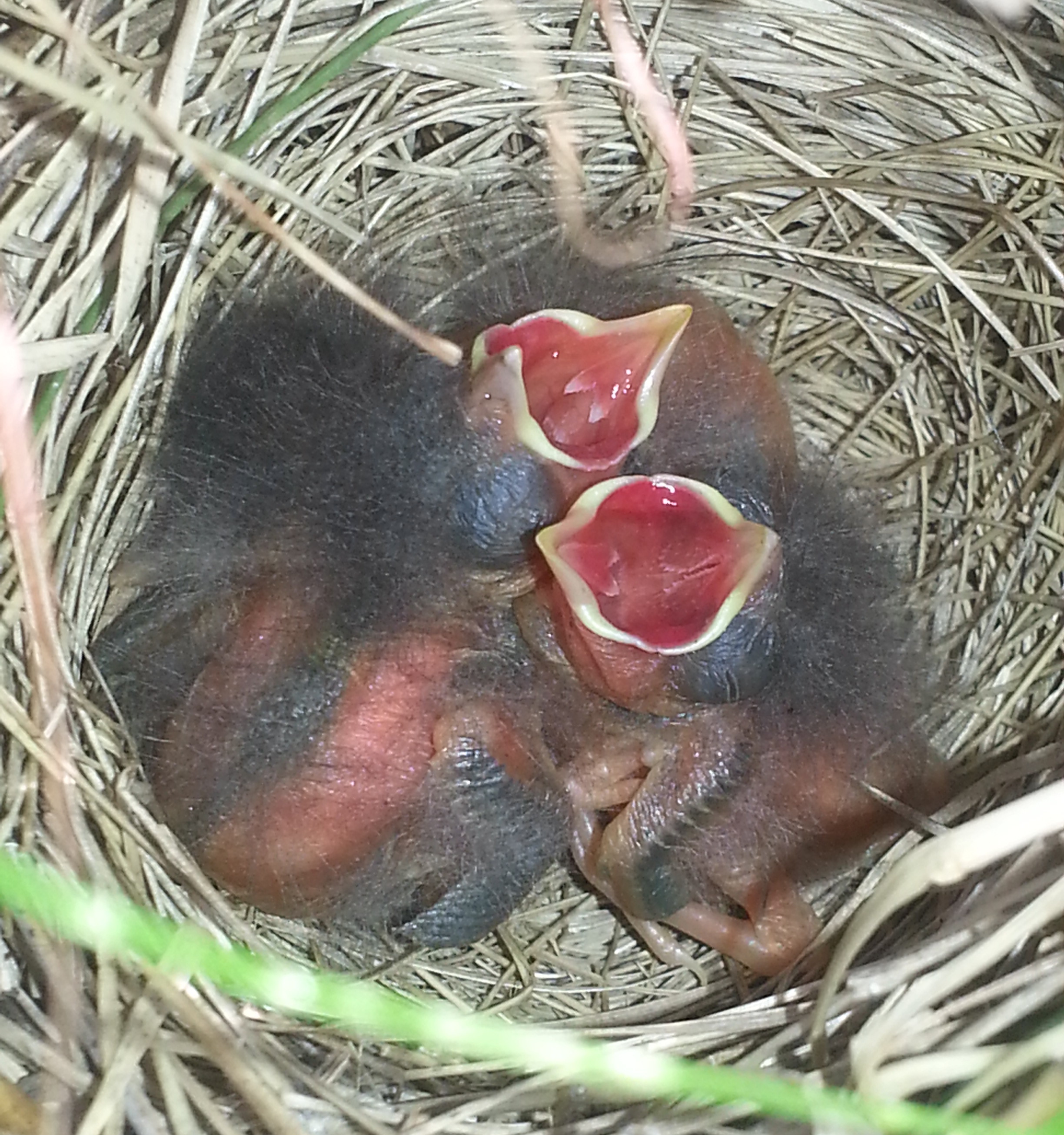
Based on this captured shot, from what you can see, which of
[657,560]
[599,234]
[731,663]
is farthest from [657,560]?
[599,234]

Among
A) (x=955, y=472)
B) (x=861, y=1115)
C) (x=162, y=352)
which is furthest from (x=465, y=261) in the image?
(x=861, y=1115)

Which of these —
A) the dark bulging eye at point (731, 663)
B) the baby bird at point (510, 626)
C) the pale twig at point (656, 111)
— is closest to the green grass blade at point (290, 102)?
the baby bird at point (510, 626)

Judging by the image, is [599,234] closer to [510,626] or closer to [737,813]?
[510,626]

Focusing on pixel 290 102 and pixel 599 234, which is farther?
pixel 599 234

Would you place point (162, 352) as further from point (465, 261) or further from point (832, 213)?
point (832, 213)

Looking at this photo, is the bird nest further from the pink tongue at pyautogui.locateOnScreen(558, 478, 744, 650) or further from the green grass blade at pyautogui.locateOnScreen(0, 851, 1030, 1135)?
the pink tongue at pyautogui.locateOnScreen(558, 478, 744, 650)

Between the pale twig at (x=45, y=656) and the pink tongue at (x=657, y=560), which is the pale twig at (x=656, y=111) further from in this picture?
the pale twig at (x=45, y=656)

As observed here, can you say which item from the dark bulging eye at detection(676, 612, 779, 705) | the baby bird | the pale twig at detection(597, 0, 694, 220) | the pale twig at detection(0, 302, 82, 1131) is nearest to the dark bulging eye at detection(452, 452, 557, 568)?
the baby bird

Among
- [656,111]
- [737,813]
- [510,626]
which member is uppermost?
[656,111]
